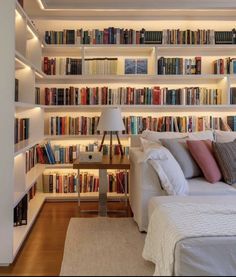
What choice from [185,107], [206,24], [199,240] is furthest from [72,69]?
[199,240]

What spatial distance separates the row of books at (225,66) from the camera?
4.43 meters

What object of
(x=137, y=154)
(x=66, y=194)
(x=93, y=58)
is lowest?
(x=66, y=194)

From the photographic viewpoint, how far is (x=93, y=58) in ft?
14.5

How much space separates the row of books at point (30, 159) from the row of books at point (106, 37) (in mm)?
1401

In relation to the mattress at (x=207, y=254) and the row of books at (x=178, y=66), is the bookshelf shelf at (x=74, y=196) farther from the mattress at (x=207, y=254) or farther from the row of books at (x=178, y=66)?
the mattress at (x=207, y=254)

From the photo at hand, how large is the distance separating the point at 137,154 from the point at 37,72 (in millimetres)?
1516

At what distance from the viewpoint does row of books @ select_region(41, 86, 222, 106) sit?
4.40 m

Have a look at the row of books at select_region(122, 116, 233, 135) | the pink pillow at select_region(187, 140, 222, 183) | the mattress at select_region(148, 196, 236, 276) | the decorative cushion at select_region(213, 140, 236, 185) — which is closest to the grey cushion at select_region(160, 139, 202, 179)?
the pink pillow at select_region(187, 140, 222, 183)

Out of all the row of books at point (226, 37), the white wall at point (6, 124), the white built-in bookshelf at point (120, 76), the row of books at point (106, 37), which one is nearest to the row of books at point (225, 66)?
the white built-in bookshelf at point (120, 76)

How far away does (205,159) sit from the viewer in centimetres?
335

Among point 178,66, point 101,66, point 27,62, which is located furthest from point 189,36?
point 27,62

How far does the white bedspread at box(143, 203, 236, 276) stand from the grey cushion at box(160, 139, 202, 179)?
0.95 meters

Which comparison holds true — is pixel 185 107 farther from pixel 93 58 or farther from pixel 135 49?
pixel 93 58

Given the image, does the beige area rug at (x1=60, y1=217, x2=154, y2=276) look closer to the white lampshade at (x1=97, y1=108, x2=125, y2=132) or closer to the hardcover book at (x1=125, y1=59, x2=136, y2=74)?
the white lampshade at (x1=97, y1=108, x2=125, y2=132)
